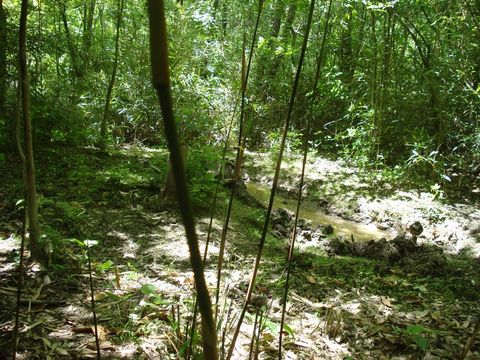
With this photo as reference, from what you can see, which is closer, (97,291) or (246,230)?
(97,291)

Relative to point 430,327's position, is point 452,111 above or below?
above

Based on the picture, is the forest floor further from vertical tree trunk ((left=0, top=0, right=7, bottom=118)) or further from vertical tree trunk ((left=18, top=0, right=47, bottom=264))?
vertical tree trunk ((left=0, top=0, right=7, bottom=118))

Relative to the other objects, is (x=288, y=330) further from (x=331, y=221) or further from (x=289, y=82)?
(x=289, y=82)

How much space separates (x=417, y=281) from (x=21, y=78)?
2713 millimetres

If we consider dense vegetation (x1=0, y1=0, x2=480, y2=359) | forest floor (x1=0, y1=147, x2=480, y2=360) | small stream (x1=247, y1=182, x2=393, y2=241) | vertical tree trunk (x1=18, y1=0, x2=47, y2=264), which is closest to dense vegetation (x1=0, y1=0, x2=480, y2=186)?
dense vegetation (x1=0, y1=0, x2=480, y2=359)

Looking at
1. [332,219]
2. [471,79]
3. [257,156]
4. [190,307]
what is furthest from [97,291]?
[471,79]

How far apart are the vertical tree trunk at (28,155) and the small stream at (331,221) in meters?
2.98

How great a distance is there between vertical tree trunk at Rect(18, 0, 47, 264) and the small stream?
2983 millimetres

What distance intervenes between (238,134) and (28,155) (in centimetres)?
438

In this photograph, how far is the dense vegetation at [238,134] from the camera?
8.63ft

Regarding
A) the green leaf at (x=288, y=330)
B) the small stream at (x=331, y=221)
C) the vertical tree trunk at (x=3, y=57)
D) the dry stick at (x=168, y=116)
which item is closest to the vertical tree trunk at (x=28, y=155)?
the dry stick at (x=168, y=116)

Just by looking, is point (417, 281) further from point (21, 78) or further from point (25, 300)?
point (21, 78)

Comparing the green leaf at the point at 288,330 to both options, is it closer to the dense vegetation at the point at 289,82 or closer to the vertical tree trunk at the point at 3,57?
the dense vegetation at the point at 289,82

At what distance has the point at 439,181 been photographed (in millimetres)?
5246
